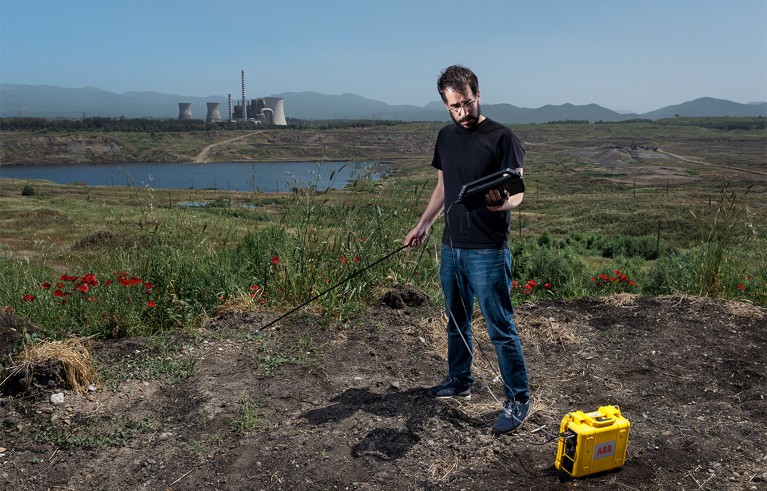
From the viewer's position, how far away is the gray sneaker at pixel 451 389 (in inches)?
147

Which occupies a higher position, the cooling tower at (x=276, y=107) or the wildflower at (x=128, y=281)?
the cooling tower at (x=276, y=107)

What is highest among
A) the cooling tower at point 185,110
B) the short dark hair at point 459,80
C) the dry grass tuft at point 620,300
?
the cooling tower at point 185,110

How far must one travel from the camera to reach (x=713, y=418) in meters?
3.65

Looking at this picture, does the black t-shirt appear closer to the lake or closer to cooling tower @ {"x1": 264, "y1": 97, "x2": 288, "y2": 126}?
the lake

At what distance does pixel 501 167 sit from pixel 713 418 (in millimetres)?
1939

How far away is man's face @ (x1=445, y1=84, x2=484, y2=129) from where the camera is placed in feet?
10.3

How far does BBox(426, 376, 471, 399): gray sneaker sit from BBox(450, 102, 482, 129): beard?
1.46 m

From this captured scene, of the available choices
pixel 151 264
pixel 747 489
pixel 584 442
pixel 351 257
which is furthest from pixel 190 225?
pixel 747 489

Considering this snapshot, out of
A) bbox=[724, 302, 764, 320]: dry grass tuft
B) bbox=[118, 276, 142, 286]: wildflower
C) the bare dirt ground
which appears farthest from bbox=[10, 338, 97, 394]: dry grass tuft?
bbox=[724, 302, 764, 320]: dry grass tuft

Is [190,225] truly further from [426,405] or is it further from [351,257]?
[426,405]

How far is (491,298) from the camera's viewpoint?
10.7 ft

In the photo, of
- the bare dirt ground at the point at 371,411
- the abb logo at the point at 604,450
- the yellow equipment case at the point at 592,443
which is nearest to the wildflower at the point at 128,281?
the bare dirt ground at the point at 371,411

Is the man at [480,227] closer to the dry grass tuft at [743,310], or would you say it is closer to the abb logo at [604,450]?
the abb logo at [604,450]

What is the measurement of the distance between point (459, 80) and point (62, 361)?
104 inches
